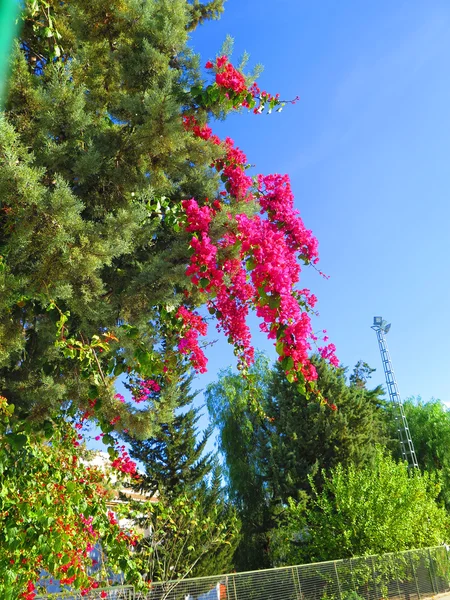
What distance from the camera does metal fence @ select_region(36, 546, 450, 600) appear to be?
25.2 feet

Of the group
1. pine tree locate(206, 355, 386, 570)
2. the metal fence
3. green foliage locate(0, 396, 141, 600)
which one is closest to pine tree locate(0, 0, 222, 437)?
green foliage locate(0, 396, 141, 600)

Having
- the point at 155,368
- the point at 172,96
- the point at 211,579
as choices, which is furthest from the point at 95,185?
the point at 211,579

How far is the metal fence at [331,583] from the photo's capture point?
7.67m

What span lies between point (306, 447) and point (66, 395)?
1710cm

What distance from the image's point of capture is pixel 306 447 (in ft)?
68.8

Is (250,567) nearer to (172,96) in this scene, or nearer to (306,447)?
(306,447)

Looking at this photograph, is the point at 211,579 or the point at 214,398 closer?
the point at 211,579

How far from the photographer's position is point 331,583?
36.6 feet

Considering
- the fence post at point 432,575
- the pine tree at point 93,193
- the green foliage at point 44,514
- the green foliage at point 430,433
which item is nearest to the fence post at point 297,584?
the green foliage at point 44,514

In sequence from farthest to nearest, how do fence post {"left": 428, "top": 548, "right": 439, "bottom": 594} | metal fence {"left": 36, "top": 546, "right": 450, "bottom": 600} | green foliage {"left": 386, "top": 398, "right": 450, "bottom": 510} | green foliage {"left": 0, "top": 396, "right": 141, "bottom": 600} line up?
green foliage {"left": 386, "top": 398, "right": 450, "bottom": 510}
fence post {"left": 428, "top": 548, "right": 439, "bottom": 594}
metal fence {"left": 36, "top": 546, "right": 450, "bottom": 600}
green foliage {"left": 0, "top": 396, "right": 141, "bottom": 600}

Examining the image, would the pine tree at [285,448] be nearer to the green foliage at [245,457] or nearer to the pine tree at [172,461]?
the green foliage at [245,457]

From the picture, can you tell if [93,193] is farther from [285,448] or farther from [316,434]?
[316,434]

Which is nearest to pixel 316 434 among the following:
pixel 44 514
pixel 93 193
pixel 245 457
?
pixel 245 457

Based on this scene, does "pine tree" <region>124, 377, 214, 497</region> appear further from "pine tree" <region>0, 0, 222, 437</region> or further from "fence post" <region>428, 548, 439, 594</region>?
"pine tree" <region>0, 0, 222, 437</region>
